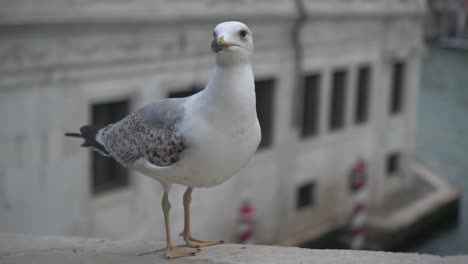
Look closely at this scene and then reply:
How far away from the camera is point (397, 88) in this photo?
1145 cm

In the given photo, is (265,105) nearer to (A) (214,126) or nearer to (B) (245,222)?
(B) (245,222)

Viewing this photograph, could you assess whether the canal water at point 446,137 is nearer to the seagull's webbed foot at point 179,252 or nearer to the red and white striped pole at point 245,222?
the red and white striped pole at point 245,222

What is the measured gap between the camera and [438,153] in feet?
47.6

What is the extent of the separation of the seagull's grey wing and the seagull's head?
262mm

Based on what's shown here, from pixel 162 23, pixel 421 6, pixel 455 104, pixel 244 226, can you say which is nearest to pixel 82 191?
pixel 162 23

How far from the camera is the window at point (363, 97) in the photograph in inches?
412

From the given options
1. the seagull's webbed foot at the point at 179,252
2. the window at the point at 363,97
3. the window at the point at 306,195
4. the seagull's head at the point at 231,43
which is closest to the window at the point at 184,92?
the window at the point at 306,195

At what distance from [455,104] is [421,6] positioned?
23.9 ft

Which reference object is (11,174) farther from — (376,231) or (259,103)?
(376,231)

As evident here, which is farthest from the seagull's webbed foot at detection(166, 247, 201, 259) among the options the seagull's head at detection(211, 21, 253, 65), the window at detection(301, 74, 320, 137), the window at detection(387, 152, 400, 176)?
the window at detection(387, 152, 400, 176)

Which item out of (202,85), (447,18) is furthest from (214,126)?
(447,18)

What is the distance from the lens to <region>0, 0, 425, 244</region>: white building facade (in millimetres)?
5785

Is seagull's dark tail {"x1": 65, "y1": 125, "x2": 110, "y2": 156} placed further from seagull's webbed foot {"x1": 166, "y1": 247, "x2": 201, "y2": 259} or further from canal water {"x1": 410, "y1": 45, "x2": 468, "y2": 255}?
canal water {"x1": 410, "y1": 45, "x2": 468, "y2": 255}

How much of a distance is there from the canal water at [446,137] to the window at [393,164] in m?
1.08
